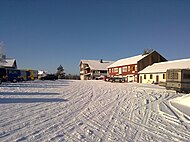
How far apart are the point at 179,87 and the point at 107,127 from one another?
17655 mm

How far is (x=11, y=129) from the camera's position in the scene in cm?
623

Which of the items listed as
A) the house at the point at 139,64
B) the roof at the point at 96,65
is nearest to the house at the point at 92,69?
the roof at the point at 96,65

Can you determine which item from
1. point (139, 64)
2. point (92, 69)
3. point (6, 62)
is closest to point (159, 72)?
point (139, 64)

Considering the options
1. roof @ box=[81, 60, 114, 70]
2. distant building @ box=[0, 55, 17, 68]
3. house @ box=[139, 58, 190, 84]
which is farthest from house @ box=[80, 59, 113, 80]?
house @ box=[139, 58, 190, 84]

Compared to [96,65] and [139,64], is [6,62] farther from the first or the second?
[139,64]

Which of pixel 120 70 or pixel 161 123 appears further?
pixel 120 70

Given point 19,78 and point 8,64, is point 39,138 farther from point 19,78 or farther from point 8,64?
point 8,64

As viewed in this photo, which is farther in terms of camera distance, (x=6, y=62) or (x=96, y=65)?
(x=96, y=65)

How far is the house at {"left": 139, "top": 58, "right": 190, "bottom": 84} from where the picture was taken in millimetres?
40188

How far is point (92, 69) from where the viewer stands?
77.6 m

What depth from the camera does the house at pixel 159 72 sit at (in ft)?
132

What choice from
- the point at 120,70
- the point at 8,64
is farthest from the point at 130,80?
the point at 8,64

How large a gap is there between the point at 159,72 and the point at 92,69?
125 ft

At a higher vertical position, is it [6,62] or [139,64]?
[6,62]
